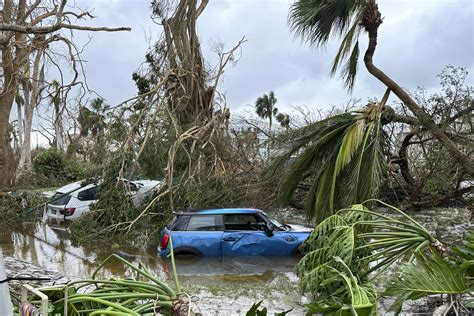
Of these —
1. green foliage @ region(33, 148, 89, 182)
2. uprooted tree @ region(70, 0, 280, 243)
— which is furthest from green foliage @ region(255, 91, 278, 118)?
uprooted tree @ region(70, 0, 280, 243)

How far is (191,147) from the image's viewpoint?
45.9 ft

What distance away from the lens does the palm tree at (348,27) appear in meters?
8.91

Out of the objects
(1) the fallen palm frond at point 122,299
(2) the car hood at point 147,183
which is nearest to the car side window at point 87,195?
(2) the car hood at point 147,183

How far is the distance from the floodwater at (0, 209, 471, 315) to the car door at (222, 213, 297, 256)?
17 cm

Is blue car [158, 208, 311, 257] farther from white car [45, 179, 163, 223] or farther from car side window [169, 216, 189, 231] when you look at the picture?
white car [45, 179, 163, 223]

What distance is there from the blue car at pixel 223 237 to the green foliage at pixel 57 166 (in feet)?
65.0

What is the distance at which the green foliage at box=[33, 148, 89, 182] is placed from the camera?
28156mm

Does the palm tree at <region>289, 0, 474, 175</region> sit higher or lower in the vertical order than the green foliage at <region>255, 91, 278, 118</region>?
lower

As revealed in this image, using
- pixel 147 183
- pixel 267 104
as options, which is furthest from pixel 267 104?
pixel 147 183

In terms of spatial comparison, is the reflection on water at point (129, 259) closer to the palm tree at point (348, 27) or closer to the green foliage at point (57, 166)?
the palm tree at point (348, 27)

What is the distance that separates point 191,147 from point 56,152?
18.2 m

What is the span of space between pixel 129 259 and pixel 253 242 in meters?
3.12

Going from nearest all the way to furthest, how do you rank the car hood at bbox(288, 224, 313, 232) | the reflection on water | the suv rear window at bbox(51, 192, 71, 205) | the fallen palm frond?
the fallen palm frond → the reflection on water → the car hood at bbox(288, 224, 313, 232) → the suv rear window at bbox(51, 192, 71, 205)

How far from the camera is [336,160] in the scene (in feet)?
27.2
